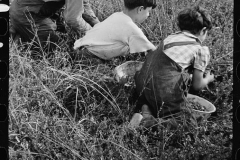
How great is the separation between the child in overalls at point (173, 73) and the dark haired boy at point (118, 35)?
14.2 inches

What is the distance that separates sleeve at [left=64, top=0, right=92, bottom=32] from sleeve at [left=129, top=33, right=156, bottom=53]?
22.6 inches

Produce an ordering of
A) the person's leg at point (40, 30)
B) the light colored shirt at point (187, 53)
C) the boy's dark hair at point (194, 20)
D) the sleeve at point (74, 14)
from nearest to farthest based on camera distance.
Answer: the light colored shirt at point (187, 53) → the boy's dark hair at point (194, 20) → the sleeve at point (74, 14) → the person's leg at point (40, 30)

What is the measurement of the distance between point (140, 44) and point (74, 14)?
685mm

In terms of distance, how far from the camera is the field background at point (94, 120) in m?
1.85

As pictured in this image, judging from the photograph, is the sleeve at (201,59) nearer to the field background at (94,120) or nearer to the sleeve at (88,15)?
the field background at (94,120)

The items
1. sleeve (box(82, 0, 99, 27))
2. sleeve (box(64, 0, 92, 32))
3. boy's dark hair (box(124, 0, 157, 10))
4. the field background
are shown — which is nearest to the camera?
the field background

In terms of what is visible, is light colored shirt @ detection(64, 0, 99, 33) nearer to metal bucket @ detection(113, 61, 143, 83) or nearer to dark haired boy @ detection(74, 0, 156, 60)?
dark haired boy @ detection(74, 0, 156, 60)

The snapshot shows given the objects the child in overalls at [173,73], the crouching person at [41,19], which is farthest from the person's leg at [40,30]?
the child in overalls at [173,73]

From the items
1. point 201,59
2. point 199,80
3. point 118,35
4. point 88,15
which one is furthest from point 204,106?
point 88,15

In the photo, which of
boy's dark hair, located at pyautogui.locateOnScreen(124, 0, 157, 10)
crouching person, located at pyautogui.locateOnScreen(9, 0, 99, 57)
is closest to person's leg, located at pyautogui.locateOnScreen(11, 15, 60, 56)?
crouching person, located at pyautogui.locateOnScreen(9, 0, 99, 57)

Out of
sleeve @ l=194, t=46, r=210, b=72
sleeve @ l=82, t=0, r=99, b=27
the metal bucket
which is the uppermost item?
sleeve @ l=82, t=0, r=99, b=27

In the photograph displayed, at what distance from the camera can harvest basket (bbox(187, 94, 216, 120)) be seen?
84.4 inches

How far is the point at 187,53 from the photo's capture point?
2262 millimetres

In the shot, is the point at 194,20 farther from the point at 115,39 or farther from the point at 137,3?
the point at 115,39
